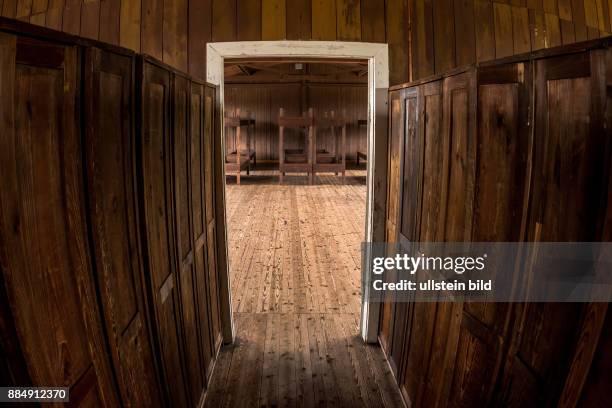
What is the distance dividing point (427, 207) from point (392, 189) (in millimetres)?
661

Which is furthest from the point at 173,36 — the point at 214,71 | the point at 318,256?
the point at 318,256

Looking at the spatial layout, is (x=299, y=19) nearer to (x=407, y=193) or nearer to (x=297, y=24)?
(x=297, y=24)

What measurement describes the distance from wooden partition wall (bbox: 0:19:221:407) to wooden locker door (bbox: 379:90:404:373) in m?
1.20

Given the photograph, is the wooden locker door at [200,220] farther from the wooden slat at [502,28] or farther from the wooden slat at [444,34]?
the wooden slat at [502,28]

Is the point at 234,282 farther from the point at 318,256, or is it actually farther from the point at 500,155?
the point at 500,155

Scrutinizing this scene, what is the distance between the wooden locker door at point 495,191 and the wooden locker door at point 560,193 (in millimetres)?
60

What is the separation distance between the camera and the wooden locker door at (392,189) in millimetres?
2502

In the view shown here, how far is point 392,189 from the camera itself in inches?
106

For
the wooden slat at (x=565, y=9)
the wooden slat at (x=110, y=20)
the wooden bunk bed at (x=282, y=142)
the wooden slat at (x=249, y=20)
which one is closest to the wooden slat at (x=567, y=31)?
the wooden slat at (x=565, y=9)

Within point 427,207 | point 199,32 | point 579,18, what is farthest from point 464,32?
point 199,32

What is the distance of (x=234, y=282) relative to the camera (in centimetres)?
413

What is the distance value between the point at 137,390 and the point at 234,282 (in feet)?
8.87

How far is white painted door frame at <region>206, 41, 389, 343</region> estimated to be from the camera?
2.54 m

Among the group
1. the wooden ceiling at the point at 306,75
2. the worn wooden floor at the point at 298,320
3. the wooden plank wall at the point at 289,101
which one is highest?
the wooden ceiling at the point at 306,75
